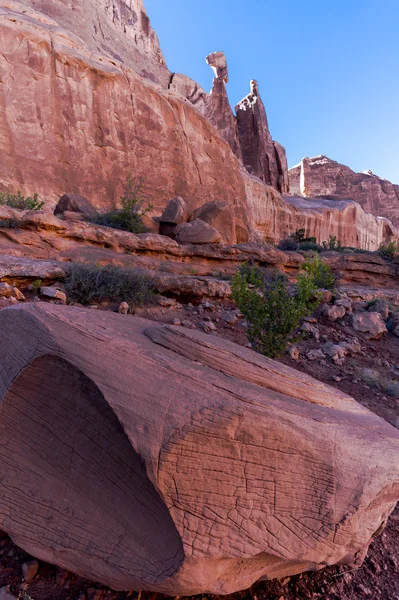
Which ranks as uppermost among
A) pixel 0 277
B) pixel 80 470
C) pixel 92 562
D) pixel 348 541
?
pixel 0 277

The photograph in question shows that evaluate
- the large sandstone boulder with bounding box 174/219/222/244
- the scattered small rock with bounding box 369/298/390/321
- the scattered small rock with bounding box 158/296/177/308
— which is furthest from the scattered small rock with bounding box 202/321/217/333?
the large sandstone boulder with bounding box 174/219/222/244

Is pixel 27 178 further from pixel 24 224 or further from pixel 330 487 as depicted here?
pixel 330 487

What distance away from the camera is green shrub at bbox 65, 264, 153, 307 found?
5.28m

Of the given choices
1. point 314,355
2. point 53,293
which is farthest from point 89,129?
point 314,355

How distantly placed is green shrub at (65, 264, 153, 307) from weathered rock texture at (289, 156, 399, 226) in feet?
158

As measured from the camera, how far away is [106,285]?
5469mm

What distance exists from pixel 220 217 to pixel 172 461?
479 inches

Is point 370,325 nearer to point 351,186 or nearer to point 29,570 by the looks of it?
point 29,570

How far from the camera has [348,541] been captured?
1.50 metres

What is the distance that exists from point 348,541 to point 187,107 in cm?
1966

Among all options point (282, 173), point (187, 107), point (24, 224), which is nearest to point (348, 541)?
point (24, 224)

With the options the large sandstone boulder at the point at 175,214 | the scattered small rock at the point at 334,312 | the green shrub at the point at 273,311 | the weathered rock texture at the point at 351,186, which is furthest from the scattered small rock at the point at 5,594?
the weathered rock texture at the point at 351,186

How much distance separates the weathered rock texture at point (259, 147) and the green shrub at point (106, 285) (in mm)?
36104

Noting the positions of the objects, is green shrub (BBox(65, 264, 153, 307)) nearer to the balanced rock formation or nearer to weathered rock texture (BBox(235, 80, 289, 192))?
the balanced rock formation
